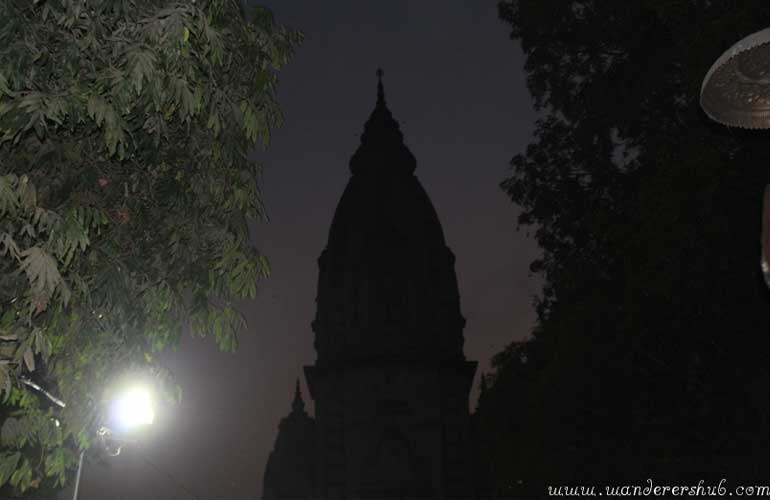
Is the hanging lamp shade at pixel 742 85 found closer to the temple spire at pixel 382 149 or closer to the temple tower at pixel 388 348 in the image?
the temple tower at pixel 388 348

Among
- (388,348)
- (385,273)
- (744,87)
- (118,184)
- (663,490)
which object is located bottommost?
(744,87)

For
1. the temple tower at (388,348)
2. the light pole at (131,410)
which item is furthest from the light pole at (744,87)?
the temple tower at (388,348)

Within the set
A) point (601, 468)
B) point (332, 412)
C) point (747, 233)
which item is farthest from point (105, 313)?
point (332, 412)

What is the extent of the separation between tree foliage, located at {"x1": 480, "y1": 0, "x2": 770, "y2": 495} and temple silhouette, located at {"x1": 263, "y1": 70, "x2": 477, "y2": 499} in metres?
19.5

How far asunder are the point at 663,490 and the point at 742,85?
15887 millimetres

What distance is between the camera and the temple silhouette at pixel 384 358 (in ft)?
134

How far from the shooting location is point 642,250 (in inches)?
570

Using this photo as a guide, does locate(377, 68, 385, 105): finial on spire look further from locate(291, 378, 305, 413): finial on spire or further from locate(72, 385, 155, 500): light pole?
locate(72, 385, 155, 500): light pole

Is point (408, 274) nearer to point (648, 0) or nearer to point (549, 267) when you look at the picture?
point (549, 267)

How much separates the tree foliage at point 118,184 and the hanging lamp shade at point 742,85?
156 inches

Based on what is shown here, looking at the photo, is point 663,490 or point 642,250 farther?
point 663,490

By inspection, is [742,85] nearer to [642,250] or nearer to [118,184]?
[118,184]

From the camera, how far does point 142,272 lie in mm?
7742

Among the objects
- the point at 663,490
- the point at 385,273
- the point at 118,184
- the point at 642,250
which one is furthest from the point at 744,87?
the point at 385,273
